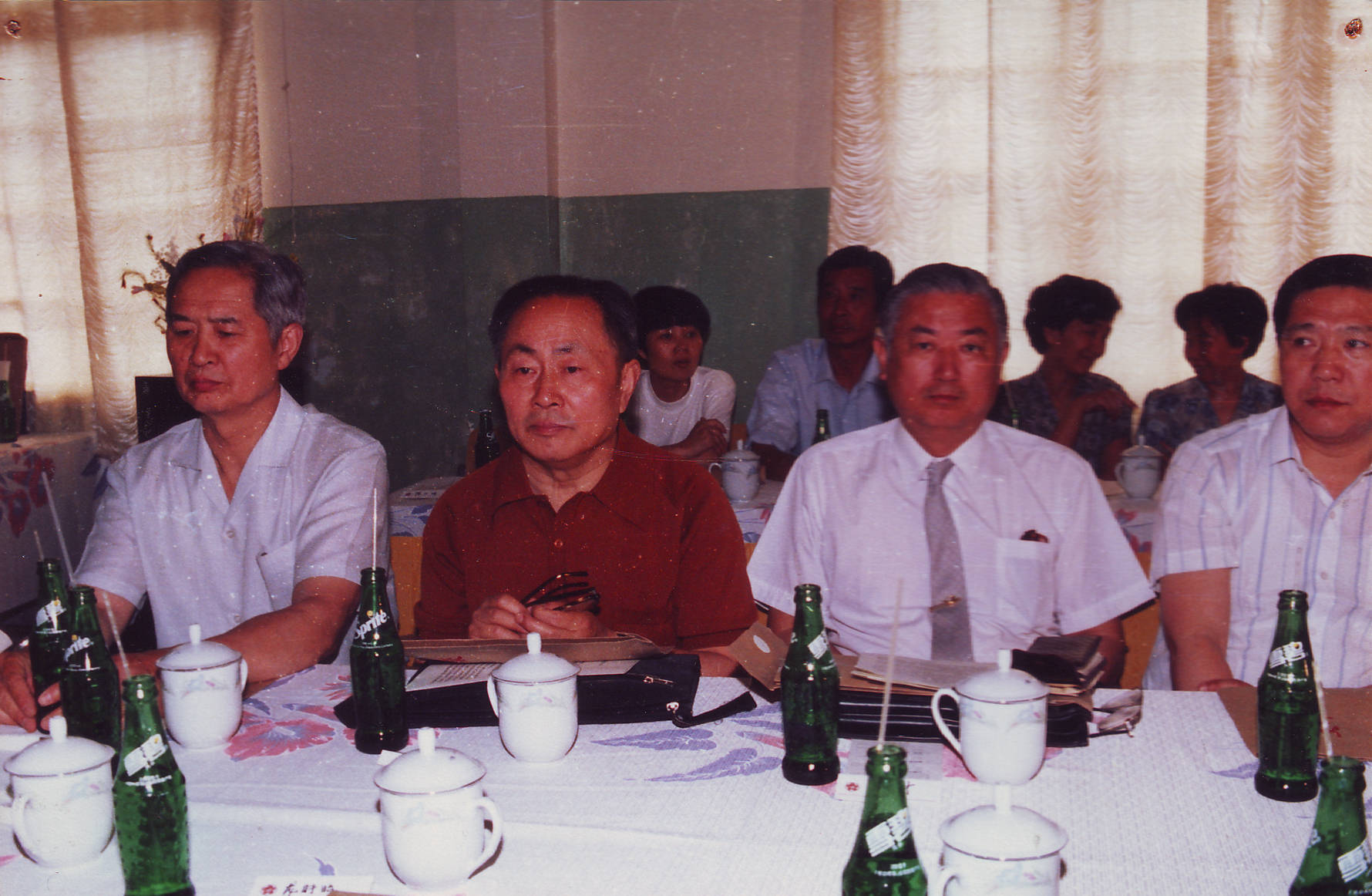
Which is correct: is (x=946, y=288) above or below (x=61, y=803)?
above

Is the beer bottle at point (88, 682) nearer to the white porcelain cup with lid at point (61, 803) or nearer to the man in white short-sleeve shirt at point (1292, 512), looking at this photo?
the white porcelain cup with lid at point (61, 803)

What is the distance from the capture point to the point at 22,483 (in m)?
3.10

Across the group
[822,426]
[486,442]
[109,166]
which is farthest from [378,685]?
[109,166]

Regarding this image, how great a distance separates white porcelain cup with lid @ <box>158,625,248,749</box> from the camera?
1.10 m

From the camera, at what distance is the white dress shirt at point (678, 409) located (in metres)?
3.39

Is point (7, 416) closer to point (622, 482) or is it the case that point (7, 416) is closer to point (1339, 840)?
point (622, 482)

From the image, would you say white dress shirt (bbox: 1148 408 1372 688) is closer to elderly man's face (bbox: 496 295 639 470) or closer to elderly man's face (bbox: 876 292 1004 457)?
elderly man's face (bbox: 876 292 1004 457)

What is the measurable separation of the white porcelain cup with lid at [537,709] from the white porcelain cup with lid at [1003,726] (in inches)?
14.0

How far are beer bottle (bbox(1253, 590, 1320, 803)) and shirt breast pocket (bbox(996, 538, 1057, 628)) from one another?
0.66 metres

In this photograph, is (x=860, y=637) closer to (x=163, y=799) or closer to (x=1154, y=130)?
(x=163, y=799)

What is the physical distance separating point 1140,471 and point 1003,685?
1.76 m

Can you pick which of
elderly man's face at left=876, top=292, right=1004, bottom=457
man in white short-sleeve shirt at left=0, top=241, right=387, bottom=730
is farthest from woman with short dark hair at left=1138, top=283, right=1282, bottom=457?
man in white short-sleeve shirt at left=0, top=241, right=387, bottom=730

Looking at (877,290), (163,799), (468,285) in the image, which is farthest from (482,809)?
(877,290)

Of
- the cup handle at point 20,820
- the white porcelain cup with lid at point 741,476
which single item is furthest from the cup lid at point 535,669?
the white porcelain cup with lid at point 741,476
